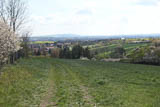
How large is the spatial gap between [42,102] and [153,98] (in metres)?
6.67

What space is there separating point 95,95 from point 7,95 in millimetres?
5640

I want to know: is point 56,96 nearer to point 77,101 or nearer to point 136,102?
point 77,101

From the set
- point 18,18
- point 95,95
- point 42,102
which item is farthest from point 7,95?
point 18,18

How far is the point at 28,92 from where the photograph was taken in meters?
13.3

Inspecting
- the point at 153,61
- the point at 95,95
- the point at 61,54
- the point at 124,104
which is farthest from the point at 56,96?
the point at 61,54

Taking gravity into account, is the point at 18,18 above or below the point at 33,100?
above

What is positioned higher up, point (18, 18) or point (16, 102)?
point (18, 18)

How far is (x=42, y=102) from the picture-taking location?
1093 centimetres

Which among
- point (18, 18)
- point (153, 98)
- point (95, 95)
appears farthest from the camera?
point (18, 18)

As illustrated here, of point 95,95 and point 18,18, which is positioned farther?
point 18,18

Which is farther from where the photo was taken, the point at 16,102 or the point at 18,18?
the point at 18,18

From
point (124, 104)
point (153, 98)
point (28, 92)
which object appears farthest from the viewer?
point (28, 92)

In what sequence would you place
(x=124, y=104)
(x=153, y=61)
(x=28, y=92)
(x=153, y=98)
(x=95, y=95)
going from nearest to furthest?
1. (x=124, y=104)
2. (x=153, y=98)
3. (x=95, y=95)
4. (x=28, y=92)
5. (x=153, y=61)

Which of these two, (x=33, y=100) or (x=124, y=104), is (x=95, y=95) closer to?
(x=124, y=104)
